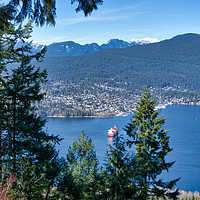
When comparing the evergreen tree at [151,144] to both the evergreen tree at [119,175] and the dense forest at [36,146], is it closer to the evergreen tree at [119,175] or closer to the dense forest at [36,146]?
the dense forest at [36,146]

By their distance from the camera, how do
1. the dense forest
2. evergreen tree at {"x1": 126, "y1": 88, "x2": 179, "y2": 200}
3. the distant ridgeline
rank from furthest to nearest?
the distant ridgeline, evergreen tree at {"x1": 126, "y1": 88, "x2": 179, "y2": 200}, the dense forest

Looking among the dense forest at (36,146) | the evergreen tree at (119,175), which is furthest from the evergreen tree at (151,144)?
the evergreen tree at (119,175)

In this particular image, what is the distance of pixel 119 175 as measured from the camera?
4.10m

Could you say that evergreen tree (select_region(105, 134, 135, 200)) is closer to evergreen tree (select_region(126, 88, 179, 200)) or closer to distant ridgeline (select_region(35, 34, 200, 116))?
evergreen tree (select_region(126, 88, 179, 200))

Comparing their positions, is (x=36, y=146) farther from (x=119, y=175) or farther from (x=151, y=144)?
(x=151, y=144)

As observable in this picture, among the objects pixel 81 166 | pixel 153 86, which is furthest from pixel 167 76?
pixel 81 166

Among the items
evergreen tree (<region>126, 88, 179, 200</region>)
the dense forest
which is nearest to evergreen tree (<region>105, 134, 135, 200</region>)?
the dense forest

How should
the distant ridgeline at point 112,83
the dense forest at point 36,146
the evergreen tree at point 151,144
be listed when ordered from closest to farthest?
the dense forest at point 36,146, the evergreen tree at point 151,144, the distant ridgeline at point 112,83

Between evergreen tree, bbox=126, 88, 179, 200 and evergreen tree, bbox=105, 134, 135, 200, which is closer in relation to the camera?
evergreen tree, bbox=105, 134, 135, 200

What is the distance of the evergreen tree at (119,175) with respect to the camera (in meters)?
3.78

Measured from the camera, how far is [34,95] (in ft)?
20.4

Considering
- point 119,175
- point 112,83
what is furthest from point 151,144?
point 112,83

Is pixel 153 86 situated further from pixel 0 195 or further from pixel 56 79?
pixel 0 195

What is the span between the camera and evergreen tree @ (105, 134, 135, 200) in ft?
12.4
